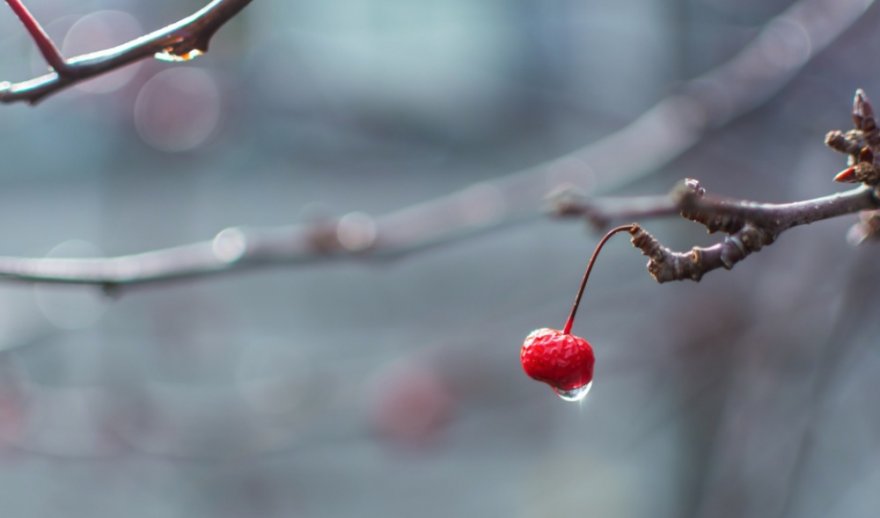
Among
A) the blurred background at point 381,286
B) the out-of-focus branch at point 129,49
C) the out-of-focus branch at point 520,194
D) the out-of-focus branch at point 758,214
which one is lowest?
the out-of-focus branch at point 758,214

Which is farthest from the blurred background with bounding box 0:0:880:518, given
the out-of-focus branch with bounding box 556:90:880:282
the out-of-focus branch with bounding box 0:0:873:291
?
the out-of-focus branch with bounding box 556:90:880:282

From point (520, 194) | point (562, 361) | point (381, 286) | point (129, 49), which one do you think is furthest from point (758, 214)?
point (381, 286)

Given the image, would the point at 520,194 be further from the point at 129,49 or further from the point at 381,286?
the point at 381,286

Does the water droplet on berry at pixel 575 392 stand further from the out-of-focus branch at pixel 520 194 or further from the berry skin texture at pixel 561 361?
the out-of-focus branch at pixel 520 194

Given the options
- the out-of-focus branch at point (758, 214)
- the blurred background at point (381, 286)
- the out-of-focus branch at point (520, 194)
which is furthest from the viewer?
the blurred background at point (381, 286)

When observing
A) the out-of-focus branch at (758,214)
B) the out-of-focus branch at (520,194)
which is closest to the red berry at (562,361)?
the out-of-focus branch at (758,214)

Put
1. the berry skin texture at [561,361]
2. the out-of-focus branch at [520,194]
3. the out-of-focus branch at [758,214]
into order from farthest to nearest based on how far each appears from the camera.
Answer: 1. the out-of-focus branch at [520,194]
2. the berry skin texture at [561,361]
3. the out-of-focus branch at [758,214]

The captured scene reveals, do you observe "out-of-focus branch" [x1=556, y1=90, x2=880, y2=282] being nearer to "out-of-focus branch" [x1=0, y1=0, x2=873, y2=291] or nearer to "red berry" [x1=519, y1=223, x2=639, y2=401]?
"red berry" [x1=519, y1=223, x2=639, y2=401]
